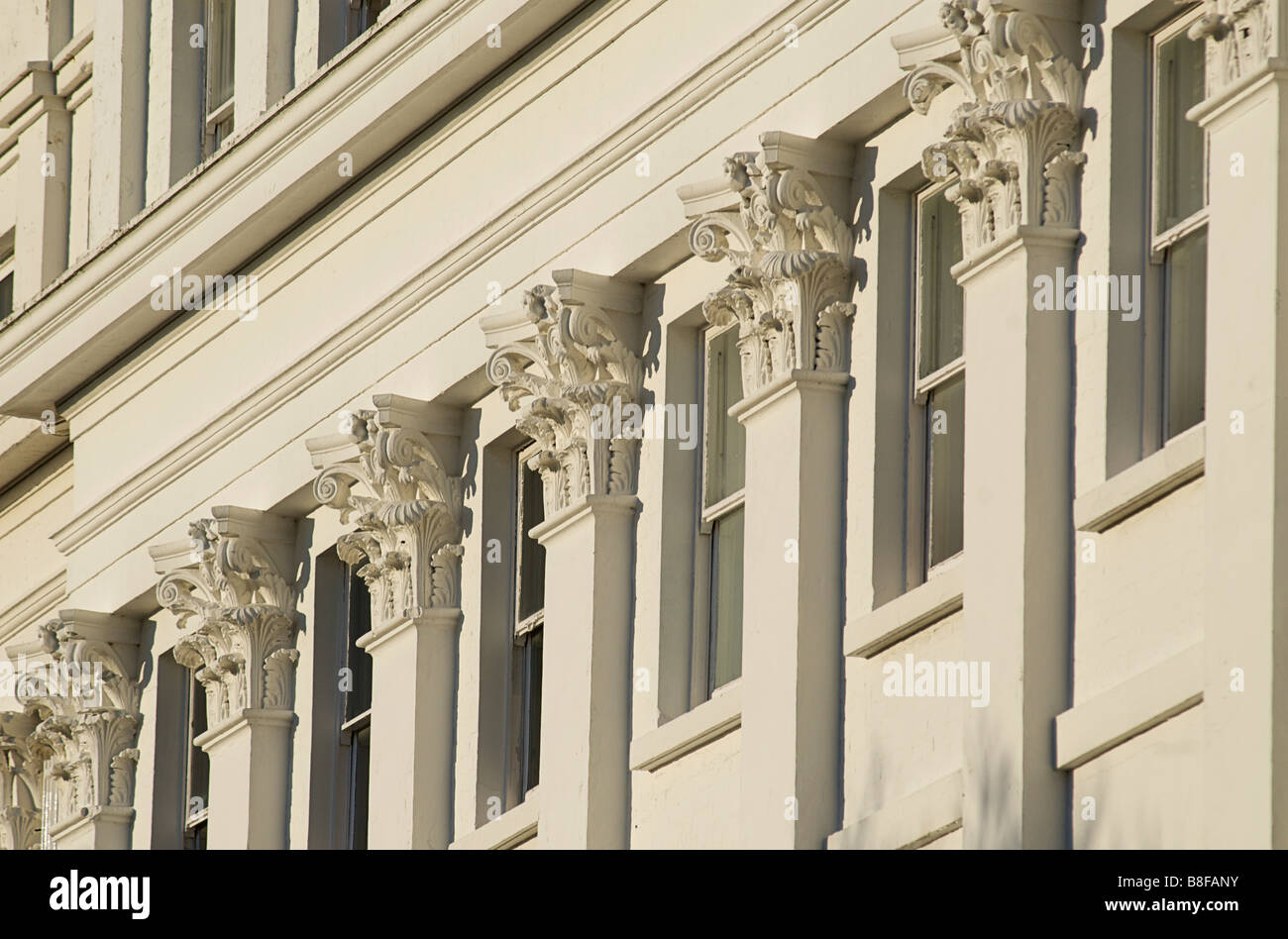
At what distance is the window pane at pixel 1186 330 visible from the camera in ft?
60.7

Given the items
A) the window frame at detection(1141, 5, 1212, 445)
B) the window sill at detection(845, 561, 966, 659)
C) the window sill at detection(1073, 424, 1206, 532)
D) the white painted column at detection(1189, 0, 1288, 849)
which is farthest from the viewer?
the window sill at detection(845, 561, 966, 659)

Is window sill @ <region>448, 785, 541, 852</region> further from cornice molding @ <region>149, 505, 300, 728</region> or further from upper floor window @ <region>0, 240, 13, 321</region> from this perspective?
upper floor window @ <region>0, 240, 13, 321</region>

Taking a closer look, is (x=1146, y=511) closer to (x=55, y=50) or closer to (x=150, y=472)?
(x=150, y=472)

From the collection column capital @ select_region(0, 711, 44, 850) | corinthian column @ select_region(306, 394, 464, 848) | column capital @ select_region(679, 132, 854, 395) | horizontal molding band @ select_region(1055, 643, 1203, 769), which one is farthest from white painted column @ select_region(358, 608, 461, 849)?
column capital @ select_region(0, 711, 44, 850)

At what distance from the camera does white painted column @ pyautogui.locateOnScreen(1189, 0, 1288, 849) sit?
16.9 meters

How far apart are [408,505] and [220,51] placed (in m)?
5.95

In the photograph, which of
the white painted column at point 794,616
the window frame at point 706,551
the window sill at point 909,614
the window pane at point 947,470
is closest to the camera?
the window sill at point 909,614

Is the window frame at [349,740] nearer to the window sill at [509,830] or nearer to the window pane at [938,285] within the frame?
the window sill at [509,830]

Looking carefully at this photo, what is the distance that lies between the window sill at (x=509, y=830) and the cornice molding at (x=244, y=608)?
3.28 metres

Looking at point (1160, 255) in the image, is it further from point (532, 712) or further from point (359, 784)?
point (359, 784)

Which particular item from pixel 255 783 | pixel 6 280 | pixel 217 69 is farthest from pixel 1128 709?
pixel 6 280

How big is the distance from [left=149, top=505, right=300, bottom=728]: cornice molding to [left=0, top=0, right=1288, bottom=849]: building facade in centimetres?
5

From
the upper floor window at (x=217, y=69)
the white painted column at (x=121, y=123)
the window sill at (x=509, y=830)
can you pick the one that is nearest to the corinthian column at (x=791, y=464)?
the window sill at (x=509, y=830)

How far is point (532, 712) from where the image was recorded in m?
24.1
